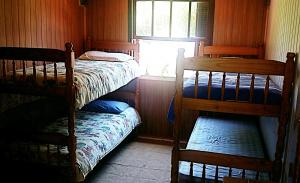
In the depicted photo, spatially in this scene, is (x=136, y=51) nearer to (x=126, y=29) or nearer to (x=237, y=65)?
(x=126, y=29)

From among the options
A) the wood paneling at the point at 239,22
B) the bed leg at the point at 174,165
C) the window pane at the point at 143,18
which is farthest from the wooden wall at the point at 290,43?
the window pane at the point at 143,18

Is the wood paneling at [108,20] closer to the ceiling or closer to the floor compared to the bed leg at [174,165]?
closer to the ceiling

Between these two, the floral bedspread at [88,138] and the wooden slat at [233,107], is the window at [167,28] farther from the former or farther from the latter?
the wooden slat at [233,107]

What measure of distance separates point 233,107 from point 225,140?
0.96 m

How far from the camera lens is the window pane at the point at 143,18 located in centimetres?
423

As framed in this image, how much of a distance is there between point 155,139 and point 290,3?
8.02 feet

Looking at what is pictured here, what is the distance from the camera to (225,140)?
114 inches

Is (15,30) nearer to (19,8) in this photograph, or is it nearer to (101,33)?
(19,8)

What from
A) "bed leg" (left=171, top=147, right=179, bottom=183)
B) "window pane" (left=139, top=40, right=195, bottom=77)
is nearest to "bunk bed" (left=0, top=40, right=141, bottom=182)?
"bed leg" (left=171, top=147, right=179, bottom=183)

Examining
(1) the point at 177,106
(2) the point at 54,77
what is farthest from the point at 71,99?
(1) the point at 177,106

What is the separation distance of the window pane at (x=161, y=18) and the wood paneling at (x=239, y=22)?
2.06 feet

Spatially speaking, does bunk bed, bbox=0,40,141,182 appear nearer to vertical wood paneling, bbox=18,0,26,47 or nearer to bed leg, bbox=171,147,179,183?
vertical wood paneling, bbox=18,0,26,47

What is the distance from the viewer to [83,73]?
8.96ft

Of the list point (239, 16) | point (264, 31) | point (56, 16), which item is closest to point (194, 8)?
point (239, 16)
